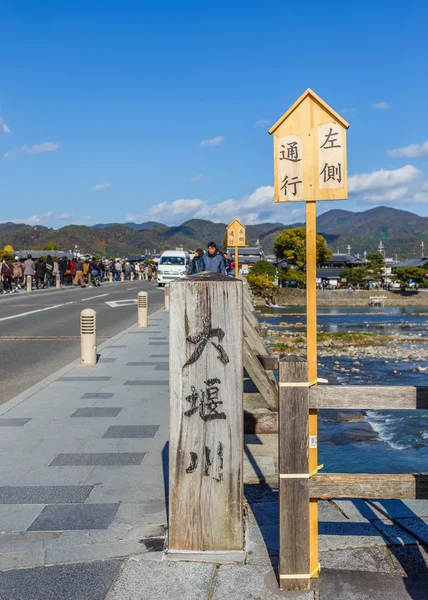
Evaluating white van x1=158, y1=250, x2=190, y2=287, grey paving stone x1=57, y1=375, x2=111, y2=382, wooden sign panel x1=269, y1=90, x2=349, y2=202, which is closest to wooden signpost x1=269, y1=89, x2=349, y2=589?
wooden sign panel x1=269, y1=90, x2=349, y2=202

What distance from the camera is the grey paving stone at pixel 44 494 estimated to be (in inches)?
178

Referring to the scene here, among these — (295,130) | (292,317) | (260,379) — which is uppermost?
(295,130)

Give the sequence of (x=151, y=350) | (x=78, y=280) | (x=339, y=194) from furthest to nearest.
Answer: (x=78, y=280) → (x=151, y=350) → (x=339, y=194)

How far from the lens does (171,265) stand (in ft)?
135

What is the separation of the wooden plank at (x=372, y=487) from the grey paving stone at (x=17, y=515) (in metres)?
1.87

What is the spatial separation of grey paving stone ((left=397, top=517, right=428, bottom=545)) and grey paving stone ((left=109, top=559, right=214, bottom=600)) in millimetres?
1220

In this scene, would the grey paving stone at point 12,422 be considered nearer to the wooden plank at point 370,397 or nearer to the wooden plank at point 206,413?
the wooden plank at point 206,413

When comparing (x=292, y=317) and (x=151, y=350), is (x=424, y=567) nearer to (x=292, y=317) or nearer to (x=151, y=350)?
(x=151, y=350)

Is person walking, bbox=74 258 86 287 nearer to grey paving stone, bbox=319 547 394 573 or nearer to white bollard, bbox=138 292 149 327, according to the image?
white bollard, bbox=138 292 149 327

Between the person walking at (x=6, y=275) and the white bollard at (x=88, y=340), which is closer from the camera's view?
the white bollard at (x=88, y=340)

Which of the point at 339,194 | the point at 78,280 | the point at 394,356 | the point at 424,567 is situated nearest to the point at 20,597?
the point at 424,567

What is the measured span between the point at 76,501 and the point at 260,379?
6.74ft

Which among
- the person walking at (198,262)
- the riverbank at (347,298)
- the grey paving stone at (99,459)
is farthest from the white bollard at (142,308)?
the riverbank at (347,298)

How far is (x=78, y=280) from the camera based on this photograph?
42375mm
